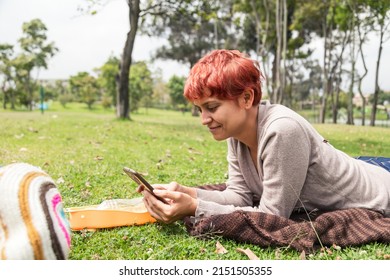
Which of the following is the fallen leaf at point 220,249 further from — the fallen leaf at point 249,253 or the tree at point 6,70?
the tree at point 6,70

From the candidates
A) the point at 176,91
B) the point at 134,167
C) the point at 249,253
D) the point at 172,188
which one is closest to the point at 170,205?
the point at 172,188

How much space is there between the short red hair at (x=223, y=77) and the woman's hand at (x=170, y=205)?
376mm

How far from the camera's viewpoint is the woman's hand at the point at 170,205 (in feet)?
5.44

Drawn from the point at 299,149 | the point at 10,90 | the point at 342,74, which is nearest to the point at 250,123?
the point at 299,149

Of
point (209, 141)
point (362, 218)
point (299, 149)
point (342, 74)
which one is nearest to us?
point (299, 149)

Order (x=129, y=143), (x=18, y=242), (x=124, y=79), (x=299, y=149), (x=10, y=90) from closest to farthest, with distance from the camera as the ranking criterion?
(x=18, y=242) → (x=299, y=149) → (x=129, y=143) → (x=124, y=79) → (x=10, y=90)

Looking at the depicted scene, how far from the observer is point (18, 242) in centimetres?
110

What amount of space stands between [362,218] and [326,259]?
31 cm

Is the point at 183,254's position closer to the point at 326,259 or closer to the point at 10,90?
the point at 326,259

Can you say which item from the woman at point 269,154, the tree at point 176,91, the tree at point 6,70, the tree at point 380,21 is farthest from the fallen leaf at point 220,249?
the tree at point 176,91

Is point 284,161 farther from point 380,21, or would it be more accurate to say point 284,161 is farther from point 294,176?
point 380,21

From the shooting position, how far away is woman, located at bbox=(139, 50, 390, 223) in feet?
5.38

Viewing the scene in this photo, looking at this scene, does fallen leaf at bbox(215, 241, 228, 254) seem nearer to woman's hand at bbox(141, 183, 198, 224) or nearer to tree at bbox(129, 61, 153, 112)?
woman's hand at bbox(141, 183, 198, 224)

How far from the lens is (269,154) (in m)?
1.65
